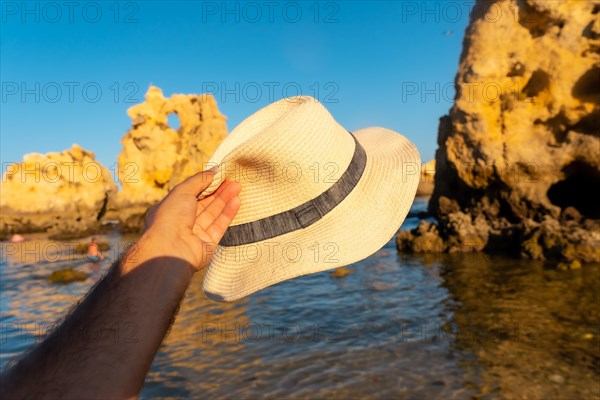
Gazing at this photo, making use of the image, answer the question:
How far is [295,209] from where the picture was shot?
2287mm

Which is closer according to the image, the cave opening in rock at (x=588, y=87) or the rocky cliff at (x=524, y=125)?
the rocky cliff at (x=524, y=125)

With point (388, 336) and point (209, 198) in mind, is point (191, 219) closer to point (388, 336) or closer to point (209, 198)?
point (209, 198)

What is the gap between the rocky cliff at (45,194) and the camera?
44688mm

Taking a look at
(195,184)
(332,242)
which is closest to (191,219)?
(195,184)

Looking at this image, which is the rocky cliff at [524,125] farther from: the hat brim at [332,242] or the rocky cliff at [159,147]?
the rocky cliff at [159,147]

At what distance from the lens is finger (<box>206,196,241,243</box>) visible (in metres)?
2.04

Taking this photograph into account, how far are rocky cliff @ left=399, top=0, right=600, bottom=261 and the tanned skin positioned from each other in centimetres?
1529

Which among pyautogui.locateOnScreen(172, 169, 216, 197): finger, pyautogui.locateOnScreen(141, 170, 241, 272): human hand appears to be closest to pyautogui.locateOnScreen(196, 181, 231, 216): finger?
pyautogui.locateOnScreen(141, 170, 241, 272): human hand

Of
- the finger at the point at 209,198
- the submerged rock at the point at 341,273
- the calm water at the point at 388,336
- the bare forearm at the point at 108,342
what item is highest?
the finger at the point at 209,198

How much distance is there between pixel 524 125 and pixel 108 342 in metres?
18.8

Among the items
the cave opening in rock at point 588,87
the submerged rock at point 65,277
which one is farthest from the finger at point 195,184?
the cave opening in rock at point 588,87

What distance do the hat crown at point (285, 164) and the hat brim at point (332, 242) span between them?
0.56ft

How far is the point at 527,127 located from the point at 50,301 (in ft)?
61.0

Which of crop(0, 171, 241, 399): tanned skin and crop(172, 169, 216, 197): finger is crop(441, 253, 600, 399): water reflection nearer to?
crop(172, 169, 216, 197): finger
